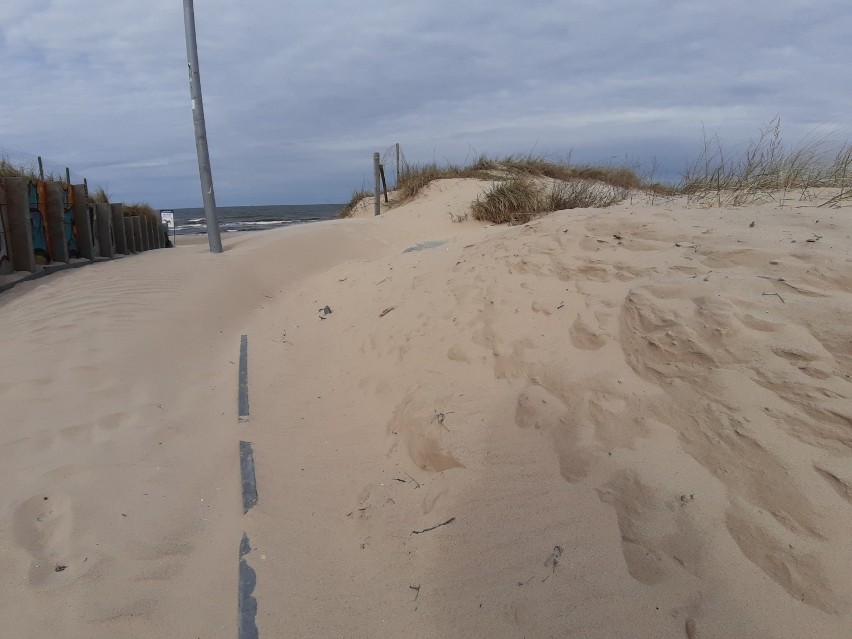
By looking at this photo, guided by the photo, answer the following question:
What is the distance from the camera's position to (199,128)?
28.0 feet

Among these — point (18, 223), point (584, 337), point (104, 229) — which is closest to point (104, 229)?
point (104, 229)

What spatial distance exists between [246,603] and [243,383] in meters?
2.23

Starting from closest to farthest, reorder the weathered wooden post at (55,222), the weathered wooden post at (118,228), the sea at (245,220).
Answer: the weathered wooden post at (55,222), the weathered wooden post at (118,228), the sea at (245,220)

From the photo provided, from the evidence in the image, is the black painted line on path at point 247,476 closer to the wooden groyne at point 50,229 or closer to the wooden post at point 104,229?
the wooden groyne at point 50,229

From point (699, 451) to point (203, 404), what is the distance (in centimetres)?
315

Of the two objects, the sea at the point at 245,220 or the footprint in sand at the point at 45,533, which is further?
the sea at the point at 245,220

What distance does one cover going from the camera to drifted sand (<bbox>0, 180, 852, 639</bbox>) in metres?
1.74

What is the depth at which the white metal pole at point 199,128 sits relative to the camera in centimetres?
812

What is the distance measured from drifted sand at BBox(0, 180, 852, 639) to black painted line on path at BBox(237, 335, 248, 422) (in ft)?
0.21

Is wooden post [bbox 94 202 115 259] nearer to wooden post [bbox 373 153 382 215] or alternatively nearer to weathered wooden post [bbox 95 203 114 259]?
weathered wooden post [bbox 95 203 114 259]

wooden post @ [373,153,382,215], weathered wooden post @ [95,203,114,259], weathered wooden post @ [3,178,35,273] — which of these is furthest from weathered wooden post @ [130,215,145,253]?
wooden post @ [373,153,382,215]

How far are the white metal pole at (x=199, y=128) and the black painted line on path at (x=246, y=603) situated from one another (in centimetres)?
764

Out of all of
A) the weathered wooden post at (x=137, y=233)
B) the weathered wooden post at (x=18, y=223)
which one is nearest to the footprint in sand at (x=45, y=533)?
the weathered wooden post at (x=18, y=223)

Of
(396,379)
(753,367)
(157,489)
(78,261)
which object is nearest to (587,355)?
(753,367)
